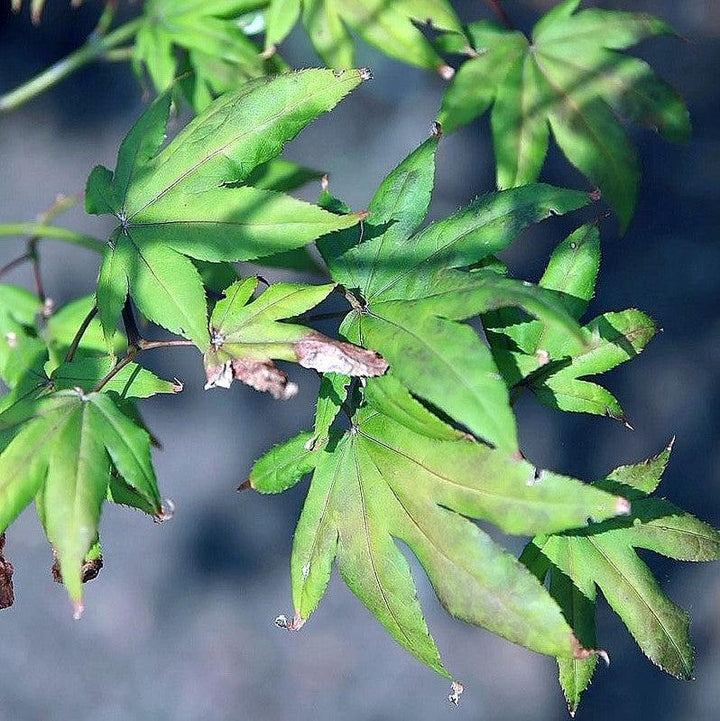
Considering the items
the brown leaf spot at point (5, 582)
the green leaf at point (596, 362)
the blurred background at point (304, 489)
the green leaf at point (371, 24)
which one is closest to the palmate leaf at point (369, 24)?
the green leaf at point (371, 24)

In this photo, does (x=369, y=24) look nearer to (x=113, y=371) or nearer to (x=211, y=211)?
(x=211, y=211)

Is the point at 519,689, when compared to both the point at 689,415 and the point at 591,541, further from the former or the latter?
the point at 591,541

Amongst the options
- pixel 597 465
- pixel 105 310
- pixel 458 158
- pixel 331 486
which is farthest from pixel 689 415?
pixel 105 310

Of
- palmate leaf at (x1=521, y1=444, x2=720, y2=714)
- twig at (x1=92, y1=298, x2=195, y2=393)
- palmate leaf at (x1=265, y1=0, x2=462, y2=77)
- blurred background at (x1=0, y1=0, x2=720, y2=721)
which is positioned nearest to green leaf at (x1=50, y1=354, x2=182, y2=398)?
twig at (x1=92, y1=298, x2=195, y2=393)

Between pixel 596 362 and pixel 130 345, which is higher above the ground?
pixel 130 345

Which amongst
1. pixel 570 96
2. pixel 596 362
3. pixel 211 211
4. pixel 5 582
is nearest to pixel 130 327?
pixel 211 211
